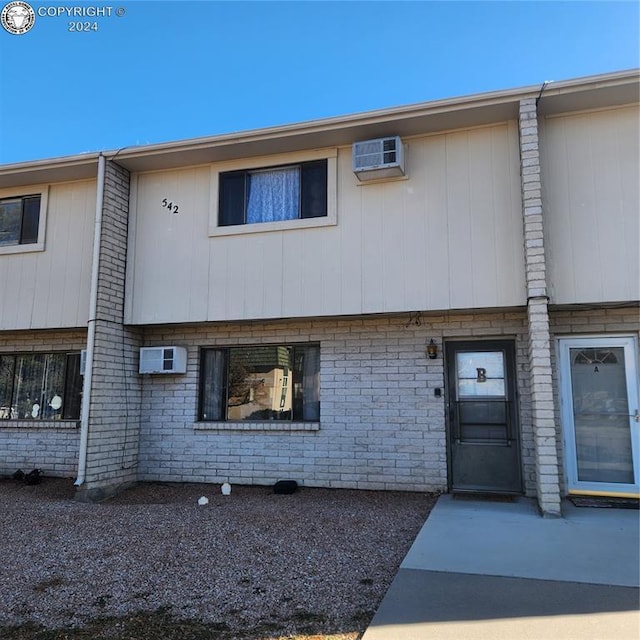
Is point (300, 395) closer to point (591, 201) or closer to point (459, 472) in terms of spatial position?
point (459, 472)

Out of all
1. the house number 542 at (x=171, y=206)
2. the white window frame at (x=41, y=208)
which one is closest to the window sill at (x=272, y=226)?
the house number 542 at (x=171, y=206)

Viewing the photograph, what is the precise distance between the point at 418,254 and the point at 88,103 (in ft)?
30.7

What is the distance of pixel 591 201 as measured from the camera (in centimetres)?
648

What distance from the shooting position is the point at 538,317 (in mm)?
6121

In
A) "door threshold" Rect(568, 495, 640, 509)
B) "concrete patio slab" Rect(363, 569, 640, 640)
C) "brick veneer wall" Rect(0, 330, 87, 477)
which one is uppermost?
"brick veneer wall" Rect(0, 330, 87, 477)

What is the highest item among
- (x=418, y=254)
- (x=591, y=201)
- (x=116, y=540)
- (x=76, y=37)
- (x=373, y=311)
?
(x=76, y=37)

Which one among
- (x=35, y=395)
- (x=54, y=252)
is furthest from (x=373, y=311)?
(x=35, y=395)

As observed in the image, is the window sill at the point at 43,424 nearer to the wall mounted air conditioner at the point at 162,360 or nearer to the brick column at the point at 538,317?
the wall mounted air conditioner at the point at 162,360

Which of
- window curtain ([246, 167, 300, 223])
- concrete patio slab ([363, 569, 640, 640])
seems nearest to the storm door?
window curtain ([246, 167, 300, 223])

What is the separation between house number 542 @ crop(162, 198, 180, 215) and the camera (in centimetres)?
830

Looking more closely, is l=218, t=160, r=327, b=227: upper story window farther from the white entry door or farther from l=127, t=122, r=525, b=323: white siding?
the white entry door

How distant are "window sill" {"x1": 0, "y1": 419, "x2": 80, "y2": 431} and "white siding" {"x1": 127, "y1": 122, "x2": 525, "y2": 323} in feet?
7.95

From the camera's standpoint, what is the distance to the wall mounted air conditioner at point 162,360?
27.3 ft

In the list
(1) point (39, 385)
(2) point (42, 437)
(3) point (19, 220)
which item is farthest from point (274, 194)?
(2) point (42, 437)
